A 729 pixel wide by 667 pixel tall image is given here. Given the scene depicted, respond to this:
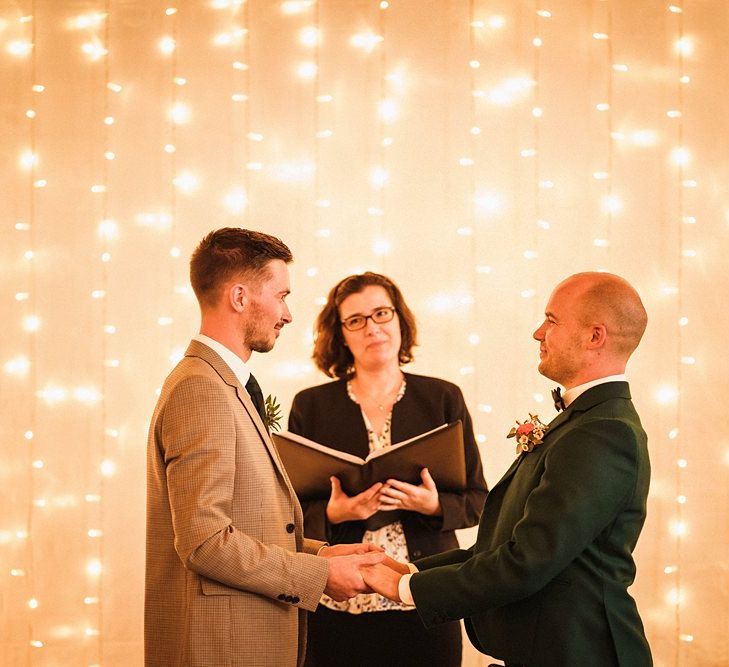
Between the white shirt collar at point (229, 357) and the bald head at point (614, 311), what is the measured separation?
0.82m

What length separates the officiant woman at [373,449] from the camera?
8.45ft

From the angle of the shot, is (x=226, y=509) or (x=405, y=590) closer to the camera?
(x=226, y=509)

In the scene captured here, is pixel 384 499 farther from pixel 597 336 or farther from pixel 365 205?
pixel 365 205

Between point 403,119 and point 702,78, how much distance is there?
1391 mm

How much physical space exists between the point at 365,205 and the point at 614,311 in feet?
6.66

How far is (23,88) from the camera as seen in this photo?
3.80m

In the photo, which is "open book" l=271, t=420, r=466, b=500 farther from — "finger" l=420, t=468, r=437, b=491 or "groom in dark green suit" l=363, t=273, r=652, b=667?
"groom in dark green suit" l=363, t=273, r=652, b=667

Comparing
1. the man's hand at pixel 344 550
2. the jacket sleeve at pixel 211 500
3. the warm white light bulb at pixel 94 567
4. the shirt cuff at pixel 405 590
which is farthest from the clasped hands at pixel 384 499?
the warm white light bulb at pixel 94 567

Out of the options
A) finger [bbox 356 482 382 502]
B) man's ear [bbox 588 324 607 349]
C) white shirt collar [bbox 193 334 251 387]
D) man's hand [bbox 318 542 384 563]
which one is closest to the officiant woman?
finger [bbox 356 482 382 502]

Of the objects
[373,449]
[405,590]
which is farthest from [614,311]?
[373,449]

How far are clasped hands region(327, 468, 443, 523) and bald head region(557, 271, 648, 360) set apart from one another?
78 cm

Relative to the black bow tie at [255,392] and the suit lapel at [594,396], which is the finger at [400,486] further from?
the suit lapel at [594,396]

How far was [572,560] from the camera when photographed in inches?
72.4

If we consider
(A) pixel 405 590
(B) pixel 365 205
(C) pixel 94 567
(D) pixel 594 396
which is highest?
(B) pixel 365 205
